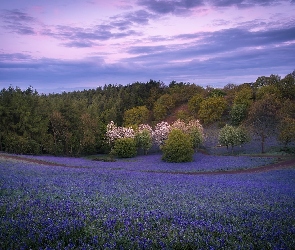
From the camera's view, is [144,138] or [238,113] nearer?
[144,138]

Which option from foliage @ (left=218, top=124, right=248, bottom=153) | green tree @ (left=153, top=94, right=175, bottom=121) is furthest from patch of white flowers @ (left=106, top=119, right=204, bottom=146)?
green tree @ (left=153, top=94, right=175, bottom=121)

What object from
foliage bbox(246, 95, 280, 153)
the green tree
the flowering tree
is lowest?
the flowering tree

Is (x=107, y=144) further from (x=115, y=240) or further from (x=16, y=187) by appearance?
(x=115, y=240)

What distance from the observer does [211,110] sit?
68.4m

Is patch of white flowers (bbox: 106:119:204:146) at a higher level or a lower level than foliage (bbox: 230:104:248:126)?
lower

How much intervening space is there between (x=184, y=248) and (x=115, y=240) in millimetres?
1193

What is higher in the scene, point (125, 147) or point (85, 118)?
point (85, 118)

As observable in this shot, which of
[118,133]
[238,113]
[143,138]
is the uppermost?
[238,113]

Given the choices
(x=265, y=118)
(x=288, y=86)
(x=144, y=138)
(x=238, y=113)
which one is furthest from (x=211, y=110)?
(x=265, y=118)

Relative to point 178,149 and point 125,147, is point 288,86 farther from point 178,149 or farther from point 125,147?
point 125,147

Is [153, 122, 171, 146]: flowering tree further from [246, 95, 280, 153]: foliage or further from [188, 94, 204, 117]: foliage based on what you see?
[188, 94, 204, 117]: foliage

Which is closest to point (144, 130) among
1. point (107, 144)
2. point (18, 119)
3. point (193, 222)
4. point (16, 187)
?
point (107, 144)

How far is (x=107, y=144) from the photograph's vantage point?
187 ft

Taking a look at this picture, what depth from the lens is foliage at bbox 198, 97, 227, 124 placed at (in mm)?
67812
